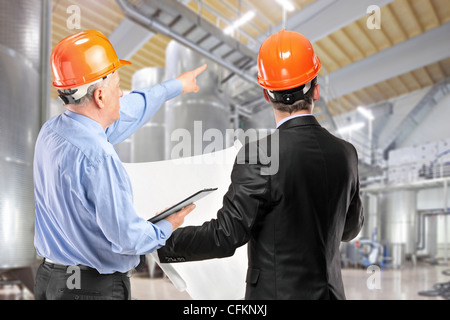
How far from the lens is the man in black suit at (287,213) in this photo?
1.17 m

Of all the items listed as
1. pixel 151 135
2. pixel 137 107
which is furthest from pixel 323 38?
pixel 137 107

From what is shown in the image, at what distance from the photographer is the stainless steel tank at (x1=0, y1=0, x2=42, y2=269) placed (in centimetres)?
352

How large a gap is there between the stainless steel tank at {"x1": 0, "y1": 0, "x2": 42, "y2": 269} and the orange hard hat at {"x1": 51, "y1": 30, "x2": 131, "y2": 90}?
2.64 metres

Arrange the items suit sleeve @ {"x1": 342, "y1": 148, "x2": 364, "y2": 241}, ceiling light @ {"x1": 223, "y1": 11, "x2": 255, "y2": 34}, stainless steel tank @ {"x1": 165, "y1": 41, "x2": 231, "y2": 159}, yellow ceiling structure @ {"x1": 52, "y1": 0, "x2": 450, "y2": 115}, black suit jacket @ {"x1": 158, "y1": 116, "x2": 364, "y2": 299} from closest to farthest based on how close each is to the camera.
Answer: black suit jacket @ {"x1": 158, "y1": 116, "x2": 364, "y2": 299}, suit sleeve @ {"x1": 342, "y1": 148, "x2": 364, "y2": 241}, stainless steel tank @ {"x1": 165, "y1": 41, "x2": 231, "y2": 159}, ceiling light @ {"x1": 223, "y1": 11, "x2": 255, "y2": 34}, yellow ceiling structure @ {"x1": 52, "y1": 0, "x2": 450, "y2": 115}

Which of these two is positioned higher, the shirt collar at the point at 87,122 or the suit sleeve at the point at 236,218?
the shirt collar at the point at 87,122

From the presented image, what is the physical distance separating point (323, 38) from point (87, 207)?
34.1 feet

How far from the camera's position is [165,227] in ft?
4.33

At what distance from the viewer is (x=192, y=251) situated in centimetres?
126

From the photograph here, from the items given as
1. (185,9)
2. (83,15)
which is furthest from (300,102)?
(83,15)

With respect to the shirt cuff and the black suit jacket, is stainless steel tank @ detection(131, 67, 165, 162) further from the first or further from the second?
the black suit jacket

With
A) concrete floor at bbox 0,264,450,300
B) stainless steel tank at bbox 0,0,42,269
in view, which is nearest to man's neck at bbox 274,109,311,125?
stainless steel tank at bbox 0,0,42,269

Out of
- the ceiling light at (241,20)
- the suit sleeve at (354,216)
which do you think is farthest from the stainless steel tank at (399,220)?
the suit sleeve at (354,216)

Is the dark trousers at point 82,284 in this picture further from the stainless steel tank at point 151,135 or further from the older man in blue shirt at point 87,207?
the stainless steel tank at point 151,135

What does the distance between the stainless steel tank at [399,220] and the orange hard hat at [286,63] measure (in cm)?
1335
